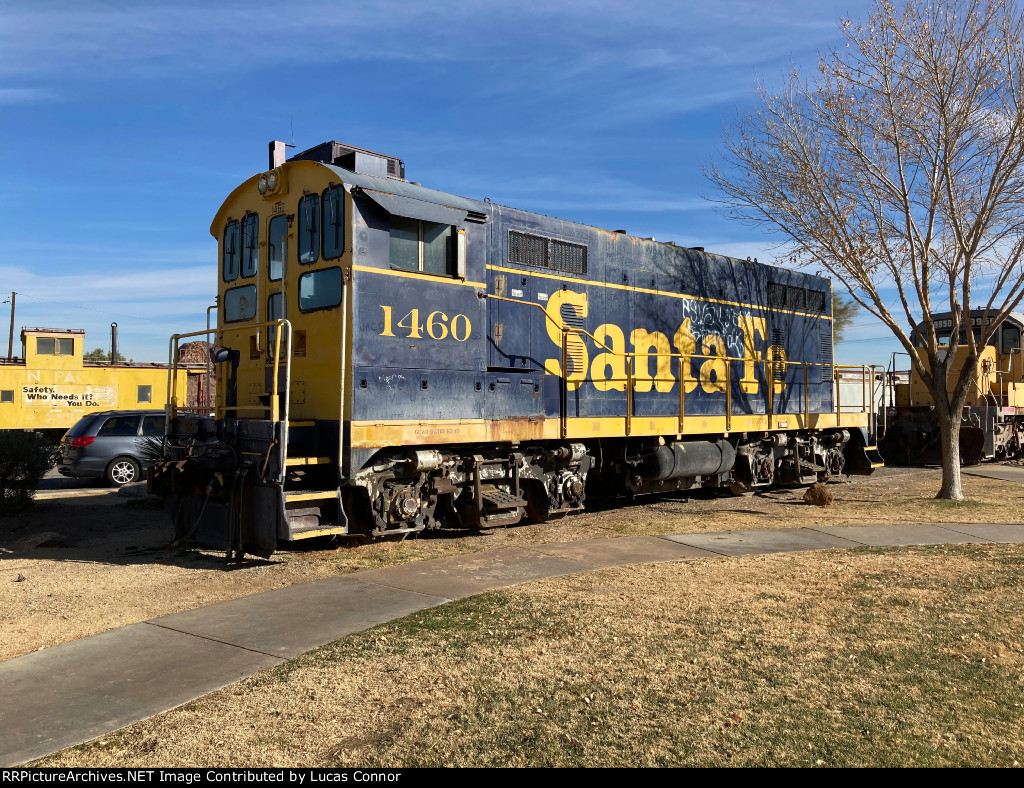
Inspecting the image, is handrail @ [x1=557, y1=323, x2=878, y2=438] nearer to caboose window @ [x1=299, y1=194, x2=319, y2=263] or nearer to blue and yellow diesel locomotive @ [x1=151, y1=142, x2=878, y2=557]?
blue and yellow diesel locomotive @ [x1=151, y1=142, x2=878, y2=557]

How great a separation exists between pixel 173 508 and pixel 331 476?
93.2 inches

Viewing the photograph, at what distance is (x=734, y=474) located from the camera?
14.6 m

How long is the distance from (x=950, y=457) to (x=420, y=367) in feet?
32.4

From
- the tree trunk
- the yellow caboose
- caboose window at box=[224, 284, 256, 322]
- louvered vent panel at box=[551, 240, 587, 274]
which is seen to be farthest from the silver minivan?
the tree trunk

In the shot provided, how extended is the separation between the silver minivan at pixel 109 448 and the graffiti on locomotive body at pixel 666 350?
33.2 feet

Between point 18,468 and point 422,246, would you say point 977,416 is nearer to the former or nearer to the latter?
point 422,246

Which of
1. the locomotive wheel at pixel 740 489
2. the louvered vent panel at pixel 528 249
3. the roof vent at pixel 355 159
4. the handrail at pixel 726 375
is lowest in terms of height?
the locomotive wheel at pixel 740 489

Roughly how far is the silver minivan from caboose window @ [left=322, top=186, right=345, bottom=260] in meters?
10.1

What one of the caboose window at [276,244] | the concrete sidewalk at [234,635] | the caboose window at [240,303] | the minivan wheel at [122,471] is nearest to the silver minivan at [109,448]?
the minivan wheel at [122,471]

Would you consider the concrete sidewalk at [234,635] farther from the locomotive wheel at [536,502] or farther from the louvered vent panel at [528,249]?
the louvered vent panel at [528,249]

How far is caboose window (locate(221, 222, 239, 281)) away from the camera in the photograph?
33.0 ft

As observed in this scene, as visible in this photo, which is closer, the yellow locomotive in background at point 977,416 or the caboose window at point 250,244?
the caboose window at point 250,244

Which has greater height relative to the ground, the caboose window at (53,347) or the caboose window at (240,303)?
the caboose window at (53,347)

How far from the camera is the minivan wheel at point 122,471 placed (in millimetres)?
17000
